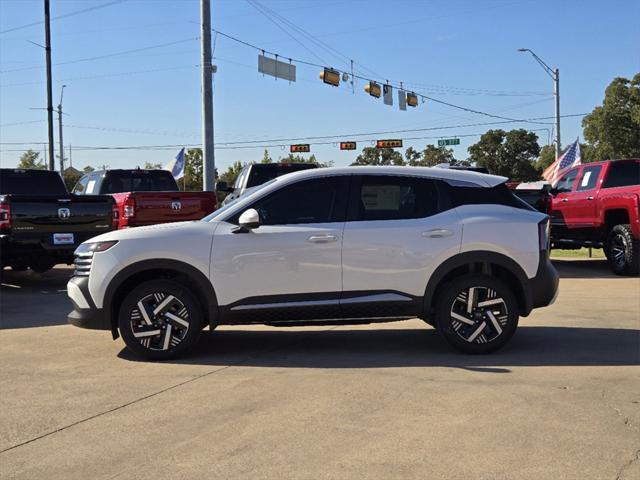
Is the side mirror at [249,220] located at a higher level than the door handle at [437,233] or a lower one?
higher

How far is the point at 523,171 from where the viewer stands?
7238 centimetres

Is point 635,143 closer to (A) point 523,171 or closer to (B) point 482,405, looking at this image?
(A) point 523,171

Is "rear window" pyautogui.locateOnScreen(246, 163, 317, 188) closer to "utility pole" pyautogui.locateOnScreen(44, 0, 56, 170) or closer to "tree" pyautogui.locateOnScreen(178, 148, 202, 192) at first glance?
"utility pole" pyautogui.locateOnScreen(44, 0, 56, 170)

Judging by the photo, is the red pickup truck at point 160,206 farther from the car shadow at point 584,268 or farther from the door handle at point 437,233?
the car shadow at point 584,268

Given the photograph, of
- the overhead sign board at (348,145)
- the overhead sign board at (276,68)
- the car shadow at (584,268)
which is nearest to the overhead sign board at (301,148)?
the overhead sign board at (348,145)

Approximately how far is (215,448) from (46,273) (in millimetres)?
12177

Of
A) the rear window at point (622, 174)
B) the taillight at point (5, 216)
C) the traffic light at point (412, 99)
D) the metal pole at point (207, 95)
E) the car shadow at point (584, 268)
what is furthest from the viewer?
the traffic light at point (412, 99)

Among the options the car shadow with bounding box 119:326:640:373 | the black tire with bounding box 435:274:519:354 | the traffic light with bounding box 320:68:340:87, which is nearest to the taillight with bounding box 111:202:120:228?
the car shadow with bounding box 119:326:640:373

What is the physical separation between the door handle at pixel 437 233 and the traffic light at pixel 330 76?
21890mm

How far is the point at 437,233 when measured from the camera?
634cm

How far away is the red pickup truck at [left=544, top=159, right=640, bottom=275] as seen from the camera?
41.0 feet

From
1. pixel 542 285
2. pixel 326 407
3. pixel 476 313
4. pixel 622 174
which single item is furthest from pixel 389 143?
pixel 326 407

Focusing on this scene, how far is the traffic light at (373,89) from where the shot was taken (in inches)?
1169

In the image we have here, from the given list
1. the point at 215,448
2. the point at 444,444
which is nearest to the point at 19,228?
the point at 215,448
